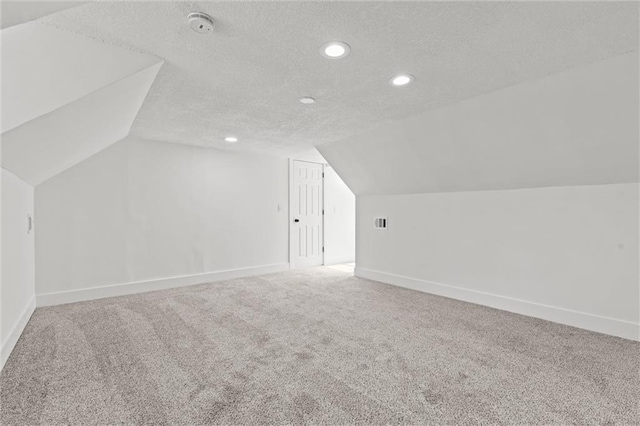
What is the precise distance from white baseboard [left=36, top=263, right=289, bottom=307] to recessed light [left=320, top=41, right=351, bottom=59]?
12.4 feet

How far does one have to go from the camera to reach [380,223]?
4906mm

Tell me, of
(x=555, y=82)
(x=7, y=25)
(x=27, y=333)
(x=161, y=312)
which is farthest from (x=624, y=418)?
(x=27, y=333)

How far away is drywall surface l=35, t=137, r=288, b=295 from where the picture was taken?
12.3 ft

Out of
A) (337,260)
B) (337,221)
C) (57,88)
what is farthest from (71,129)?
(337,260)

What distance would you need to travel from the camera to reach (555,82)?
232 centimetres

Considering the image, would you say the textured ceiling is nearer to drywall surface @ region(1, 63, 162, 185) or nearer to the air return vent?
drywall surface @ region(1, 63, 162, 185)

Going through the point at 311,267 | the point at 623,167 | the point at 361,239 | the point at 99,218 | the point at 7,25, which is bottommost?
the point at 311,267

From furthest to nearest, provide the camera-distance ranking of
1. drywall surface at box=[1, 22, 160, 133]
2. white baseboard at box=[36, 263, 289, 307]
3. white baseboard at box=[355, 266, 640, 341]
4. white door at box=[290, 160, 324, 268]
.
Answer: white door at box=[290, 160, 324, 268] < white baseboard at box=[36, 263, 289, 307] < white baseboard at box=[355, 266, 640, 341] < drywall surface at box=[1, 22, 160, 133]

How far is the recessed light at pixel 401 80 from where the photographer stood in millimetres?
2395

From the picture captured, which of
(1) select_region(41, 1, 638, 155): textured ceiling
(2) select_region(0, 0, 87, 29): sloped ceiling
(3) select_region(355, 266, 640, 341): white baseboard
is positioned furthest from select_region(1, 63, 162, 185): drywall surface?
(3) select_region(355, 266, 640, 341): white baseboard

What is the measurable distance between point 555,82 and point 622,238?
4.89 feet

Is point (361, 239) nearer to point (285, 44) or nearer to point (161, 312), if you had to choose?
point (161, 312)

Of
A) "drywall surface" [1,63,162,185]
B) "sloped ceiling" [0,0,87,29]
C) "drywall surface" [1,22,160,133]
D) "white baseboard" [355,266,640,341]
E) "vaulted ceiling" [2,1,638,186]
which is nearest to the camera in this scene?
"sloped ceiling" [0,0,87,29]

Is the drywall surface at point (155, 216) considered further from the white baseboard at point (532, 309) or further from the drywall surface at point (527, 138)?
the white baseboard at point (532, 309)
